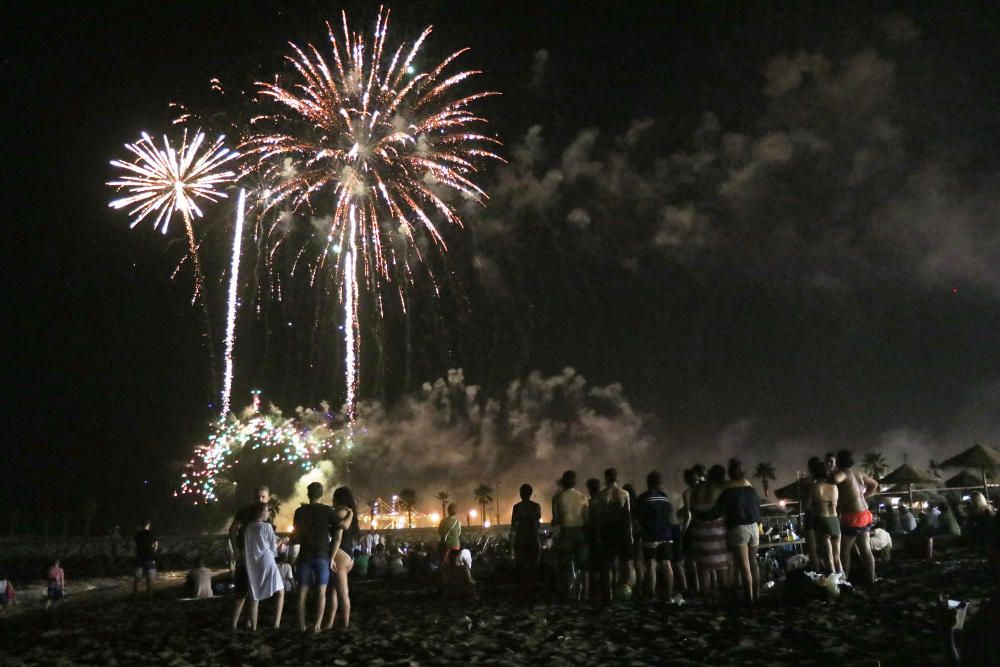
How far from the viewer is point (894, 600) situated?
8.29 metres

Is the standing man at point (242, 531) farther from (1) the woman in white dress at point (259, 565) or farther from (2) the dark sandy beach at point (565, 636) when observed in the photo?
(2) the dark sandy beach at point (565, 636)

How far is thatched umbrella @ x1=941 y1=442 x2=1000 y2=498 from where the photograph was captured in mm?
20094

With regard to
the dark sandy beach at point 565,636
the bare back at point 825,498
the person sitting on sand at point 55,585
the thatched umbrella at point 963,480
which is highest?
the thatched umbrella at point 963,480

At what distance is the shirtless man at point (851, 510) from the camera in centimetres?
980

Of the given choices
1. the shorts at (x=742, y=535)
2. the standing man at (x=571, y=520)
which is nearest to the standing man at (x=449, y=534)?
the standing man at (x=571, y=520)

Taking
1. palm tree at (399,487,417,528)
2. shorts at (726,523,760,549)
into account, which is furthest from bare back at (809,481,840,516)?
palm tree at (399,487,417,528)

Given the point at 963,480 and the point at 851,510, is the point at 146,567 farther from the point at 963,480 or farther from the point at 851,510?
the point at 963,480

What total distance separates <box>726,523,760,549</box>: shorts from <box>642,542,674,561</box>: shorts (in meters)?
0.92

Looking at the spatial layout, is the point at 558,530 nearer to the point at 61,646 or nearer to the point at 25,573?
the point at 61,646

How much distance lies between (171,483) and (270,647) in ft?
269

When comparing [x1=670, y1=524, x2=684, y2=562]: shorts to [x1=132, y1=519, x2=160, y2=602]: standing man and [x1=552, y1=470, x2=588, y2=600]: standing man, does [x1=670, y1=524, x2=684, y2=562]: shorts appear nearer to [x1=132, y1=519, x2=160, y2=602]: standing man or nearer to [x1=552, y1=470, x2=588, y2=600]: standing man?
[x1=552, y1=470, x2=588, y2=600]: standing man

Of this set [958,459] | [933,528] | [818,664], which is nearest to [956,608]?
[818,664]

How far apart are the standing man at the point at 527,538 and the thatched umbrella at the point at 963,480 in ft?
61.1

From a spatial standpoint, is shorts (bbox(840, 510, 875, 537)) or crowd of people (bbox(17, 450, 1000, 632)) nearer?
crowd of people (bbox(17, 450, 1000, 632))
